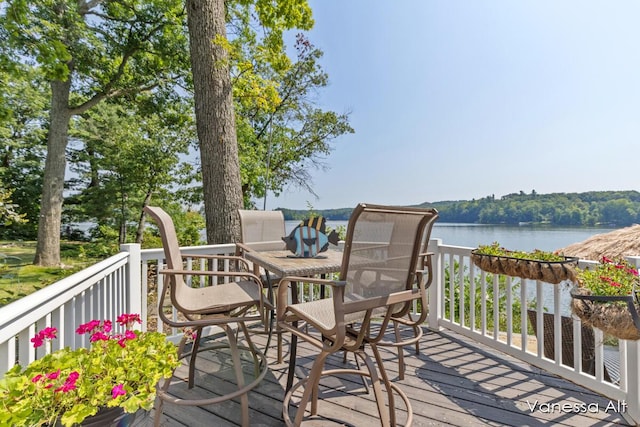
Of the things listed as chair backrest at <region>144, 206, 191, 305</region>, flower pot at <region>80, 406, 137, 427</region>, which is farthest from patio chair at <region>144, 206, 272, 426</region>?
flower pot at <region>80, 406, 137, 427</region>

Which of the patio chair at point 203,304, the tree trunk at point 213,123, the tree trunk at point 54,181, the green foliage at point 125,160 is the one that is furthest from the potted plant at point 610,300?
the tree trunk at point 54,181

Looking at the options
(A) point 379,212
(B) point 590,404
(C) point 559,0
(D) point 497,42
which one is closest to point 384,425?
(A) point 379,212

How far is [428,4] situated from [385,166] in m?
6.37

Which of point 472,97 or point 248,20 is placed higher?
point 248,20

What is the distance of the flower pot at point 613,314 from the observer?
1504 mm

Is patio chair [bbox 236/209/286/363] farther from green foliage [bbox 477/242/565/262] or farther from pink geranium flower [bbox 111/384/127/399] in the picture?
pink geranium flower [bbox 111/384/127/399]

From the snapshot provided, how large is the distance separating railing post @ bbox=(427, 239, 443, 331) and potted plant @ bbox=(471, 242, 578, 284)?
74 cm

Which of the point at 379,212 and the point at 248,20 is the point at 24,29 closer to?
the point at 248,20

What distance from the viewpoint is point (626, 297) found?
148 cm

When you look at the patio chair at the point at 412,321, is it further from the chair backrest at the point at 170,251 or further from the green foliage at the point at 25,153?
the green foliage at the point at 25,153

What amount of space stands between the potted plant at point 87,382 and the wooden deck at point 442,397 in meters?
1.23

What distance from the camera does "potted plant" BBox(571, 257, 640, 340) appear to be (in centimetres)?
153

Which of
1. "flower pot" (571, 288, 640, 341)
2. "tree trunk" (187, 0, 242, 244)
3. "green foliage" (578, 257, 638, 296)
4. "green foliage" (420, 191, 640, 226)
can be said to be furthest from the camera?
"green foliage" (420, 191, 640, 226)

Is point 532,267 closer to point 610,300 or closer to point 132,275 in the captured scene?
point 610,300
